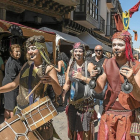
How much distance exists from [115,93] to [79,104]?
3.49 feet

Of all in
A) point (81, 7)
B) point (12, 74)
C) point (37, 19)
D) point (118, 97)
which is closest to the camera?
point (118, 97)

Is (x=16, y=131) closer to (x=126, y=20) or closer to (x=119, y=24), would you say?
(x=119, y=24)

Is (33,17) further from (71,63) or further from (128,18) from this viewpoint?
(128,18)

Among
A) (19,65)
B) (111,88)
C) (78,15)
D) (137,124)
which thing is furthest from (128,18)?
(78,15)

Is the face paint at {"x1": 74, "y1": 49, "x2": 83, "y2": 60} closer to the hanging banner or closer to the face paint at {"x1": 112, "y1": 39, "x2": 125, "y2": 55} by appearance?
the hanging banner

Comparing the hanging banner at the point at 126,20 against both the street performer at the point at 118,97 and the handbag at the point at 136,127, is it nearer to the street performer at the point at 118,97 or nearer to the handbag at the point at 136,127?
the street performer at the point at 118,97

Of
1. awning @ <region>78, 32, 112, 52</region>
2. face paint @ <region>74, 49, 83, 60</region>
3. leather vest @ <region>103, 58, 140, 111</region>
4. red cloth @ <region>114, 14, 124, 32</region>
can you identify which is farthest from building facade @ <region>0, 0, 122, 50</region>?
leather vest @ <region>103, 58, 140, 111</region>

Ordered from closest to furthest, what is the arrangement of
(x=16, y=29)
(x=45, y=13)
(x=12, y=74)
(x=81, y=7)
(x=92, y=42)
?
(x=12, y=74) < (x=16, y=29) < (x=45, y=13) < (x=92, y=42) < (x=81, y=7)

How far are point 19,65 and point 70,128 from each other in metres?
1.77

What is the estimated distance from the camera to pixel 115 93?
2.54m

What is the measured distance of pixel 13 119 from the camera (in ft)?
7.93

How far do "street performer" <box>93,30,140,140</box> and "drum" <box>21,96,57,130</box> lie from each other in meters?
0.61

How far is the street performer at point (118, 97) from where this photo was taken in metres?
2.44

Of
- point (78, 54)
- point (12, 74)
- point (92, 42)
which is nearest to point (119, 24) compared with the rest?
point (78, 54)
